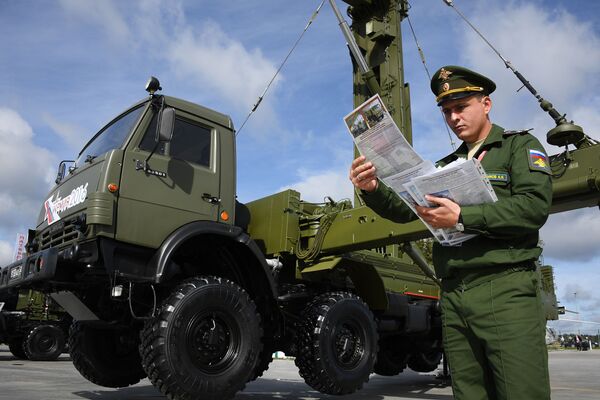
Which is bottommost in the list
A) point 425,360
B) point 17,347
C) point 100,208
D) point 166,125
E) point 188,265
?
point 425,360

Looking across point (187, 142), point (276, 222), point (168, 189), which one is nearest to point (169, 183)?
point (168, 189)

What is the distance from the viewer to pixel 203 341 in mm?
4477

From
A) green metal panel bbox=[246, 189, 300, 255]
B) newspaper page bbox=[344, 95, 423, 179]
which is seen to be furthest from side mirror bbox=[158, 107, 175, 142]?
newspaper page bbox=[344, 95, 423, 179]

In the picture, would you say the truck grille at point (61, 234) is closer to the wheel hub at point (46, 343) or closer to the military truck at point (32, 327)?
the military truck at point (32, 327)

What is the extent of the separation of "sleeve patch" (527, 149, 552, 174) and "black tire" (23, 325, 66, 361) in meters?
13.4

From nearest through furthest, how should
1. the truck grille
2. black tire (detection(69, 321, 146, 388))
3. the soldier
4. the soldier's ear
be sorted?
the soldier, the soldier's ear, the truck grille, black tire (detection(69, 321, 146, 388))

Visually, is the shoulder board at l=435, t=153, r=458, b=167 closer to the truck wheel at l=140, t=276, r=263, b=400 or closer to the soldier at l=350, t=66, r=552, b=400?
the soldier at l=350, t=66, r=552, b=400

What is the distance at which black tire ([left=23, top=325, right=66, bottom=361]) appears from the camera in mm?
12758

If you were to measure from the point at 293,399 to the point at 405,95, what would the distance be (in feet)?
19.8

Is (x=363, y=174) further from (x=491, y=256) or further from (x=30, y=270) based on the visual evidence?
(x=30, y=270)

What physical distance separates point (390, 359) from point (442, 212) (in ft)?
25.1

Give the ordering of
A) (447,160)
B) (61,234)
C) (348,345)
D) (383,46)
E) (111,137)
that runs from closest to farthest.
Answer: (447,160), (61,234), (111,137), (348,345), (383,46)

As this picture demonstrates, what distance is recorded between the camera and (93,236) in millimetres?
4309

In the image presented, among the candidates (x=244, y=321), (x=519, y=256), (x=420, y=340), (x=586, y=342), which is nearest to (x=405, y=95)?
(x=420, y=340)
